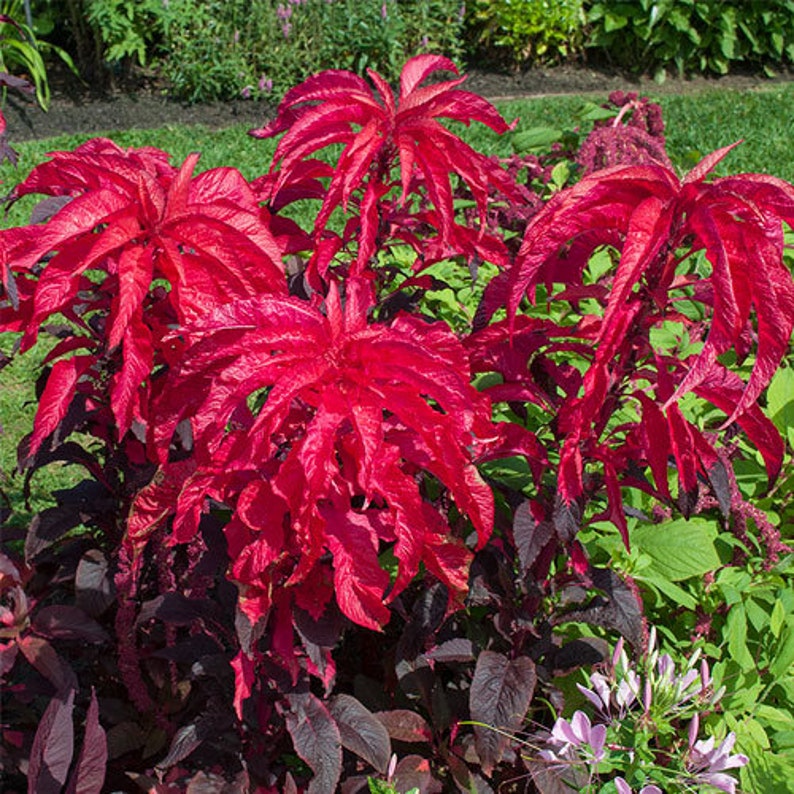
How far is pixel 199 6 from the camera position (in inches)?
283

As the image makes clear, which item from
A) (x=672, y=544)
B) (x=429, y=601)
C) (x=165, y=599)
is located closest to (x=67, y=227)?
(x=165, y=599)

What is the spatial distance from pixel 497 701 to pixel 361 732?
21cm

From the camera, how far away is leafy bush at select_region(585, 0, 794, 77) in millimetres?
7871

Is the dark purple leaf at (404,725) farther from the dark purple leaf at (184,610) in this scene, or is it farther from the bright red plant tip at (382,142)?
the bright red plant tip at (382,142)

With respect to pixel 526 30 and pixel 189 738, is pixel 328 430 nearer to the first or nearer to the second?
pixel 189 738

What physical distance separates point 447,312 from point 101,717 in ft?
4.42

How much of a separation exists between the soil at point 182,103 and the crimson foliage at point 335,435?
16.1 ft

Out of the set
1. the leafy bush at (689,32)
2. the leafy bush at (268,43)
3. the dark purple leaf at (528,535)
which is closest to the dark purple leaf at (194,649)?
the dark purple leaf at (528,535)

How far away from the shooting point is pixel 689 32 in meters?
7.90

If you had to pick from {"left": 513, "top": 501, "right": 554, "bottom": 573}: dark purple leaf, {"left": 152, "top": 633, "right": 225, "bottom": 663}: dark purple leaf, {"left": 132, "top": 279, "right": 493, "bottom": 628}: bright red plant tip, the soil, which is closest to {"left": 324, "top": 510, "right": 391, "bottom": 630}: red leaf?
{"left": 132, "top": 279, "right": 493, "bottom": 628}: bright red plant tip

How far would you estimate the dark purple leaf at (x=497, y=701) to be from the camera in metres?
1.56

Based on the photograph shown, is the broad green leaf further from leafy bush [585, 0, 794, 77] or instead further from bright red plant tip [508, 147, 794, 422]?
leafy bush [585, 0, 794, 77]

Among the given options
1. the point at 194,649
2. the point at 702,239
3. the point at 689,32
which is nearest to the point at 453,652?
the point at 194,649

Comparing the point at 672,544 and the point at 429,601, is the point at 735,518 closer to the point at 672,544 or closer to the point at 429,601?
the point at 672,544
